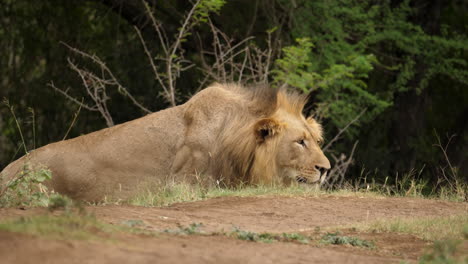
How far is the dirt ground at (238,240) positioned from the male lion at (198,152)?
3.37 ft

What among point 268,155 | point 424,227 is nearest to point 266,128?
point 268,155

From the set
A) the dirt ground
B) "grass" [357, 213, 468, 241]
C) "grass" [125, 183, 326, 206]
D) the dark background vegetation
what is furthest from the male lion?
the dark background vegetation

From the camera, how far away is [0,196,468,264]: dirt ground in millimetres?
3689

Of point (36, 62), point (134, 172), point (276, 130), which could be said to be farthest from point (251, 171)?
point (36, 62)

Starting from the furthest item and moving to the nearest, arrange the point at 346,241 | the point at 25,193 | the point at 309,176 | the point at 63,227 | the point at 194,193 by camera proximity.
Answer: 1. the point at 309,176
2. the point at 194,193
3. the point at 25,193
4. the point at 346,241
5. the point at 63,227

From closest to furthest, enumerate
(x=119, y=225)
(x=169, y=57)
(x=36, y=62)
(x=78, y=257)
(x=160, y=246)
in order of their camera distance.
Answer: (x=78, y=257) → (x=160, y=246) → (x=119, y=225) → (x=169, y=57) → (x=36, y=62)

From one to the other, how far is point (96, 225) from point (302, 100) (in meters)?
4.48

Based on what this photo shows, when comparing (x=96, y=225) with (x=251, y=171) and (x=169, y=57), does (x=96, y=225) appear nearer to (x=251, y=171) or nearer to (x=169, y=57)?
(x=251, y=171)

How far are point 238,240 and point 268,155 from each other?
3.39 metres

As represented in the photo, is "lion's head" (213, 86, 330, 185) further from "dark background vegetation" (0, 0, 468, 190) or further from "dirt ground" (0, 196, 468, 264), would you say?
"dark background vegetation" (0, 0, 468, 190)

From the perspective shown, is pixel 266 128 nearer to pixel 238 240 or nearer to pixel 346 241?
pixel 346 241

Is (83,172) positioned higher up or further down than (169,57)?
further down

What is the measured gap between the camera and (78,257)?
359 centimetres

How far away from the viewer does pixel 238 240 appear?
4.70 metres
